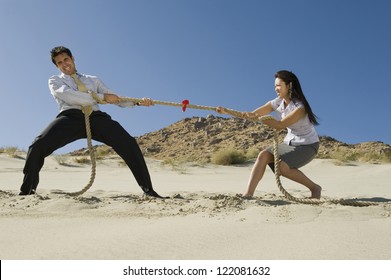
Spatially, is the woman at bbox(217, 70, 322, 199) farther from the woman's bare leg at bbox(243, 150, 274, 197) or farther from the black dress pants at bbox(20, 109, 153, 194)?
the black dress pants at bbox(20, 109, 153, 194)

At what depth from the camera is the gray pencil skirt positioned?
494 cm

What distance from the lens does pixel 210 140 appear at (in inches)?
941

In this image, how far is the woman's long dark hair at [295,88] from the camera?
16.4 feet

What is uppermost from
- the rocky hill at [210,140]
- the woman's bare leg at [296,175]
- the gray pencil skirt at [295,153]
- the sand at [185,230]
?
the rocky hill at [210,140]

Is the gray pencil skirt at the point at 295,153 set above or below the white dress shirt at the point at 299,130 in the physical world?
below

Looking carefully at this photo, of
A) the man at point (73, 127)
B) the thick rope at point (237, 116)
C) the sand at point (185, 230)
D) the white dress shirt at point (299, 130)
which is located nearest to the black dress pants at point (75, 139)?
the man at point (73, 127)

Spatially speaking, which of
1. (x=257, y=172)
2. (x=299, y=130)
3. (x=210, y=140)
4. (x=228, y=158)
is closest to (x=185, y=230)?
(x=257, y=172)

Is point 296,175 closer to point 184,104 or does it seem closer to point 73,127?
point 184,104

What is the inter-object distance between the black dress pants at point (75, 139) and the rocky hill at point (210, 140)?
13.3 meters

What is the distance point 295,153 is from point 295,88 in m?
0.70

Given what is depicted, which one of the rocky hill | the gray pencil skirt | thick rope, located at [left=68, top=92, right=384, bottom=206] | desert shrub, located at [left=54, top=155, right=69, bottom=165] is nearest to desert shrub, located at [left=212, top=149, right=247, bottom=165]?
desert shrub, located at [left=54, top=155, right=69, bottom=165]

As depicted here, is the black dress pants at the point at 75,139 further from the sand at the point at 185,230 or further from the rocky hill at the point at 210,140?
the rocky hill at the point at 210,140

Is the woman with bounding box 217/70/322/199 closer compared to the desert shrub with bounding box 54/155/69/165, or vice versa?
the woman with bounding box 217/70/322/199
